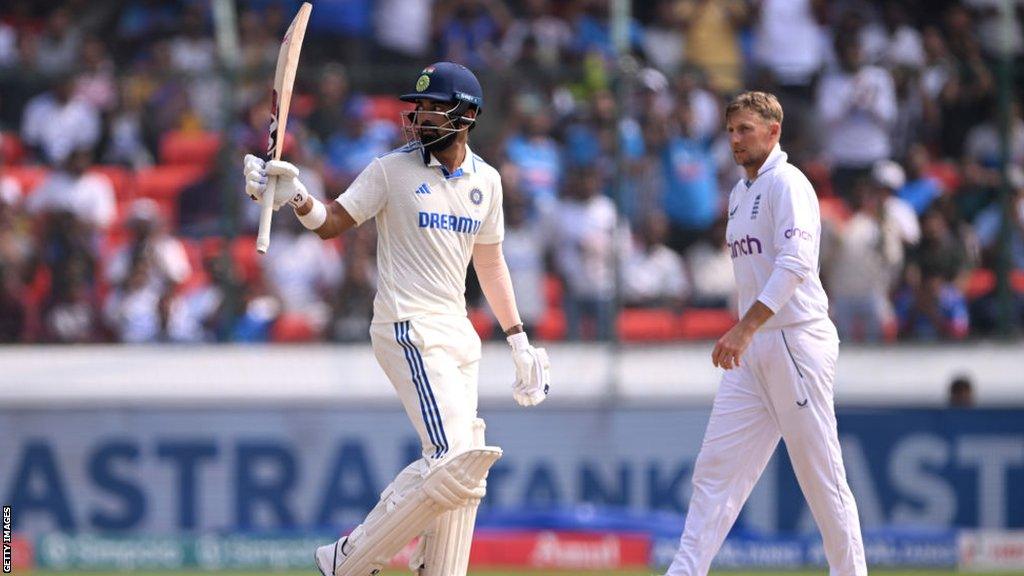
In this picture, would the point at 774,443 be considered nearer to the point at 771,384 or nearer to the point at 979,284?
the point at 771,384

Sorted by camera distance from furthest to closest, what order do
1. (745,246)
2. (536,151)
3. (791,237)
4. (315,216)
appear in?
(536,151) < (745,246) < (791,237) < (315,216)

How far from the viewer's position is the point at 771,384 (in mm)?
7090

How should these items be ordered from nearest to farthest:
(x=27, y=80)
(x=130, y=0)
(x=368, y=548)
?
(x=368, y=548)
(x=27, y=80)
(x=130, y=0)

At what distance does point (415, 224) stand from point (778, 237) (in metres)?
1.53

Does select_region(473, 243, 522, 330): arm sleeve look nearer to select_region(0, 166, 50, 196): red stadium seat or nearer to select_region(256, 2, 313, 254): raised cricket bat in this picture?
select_region(256, 2, 313, 254): raised cricket bat

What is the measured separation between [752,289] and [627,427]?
4548 millimetres

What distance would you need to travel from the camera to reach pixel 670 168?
11984 mm

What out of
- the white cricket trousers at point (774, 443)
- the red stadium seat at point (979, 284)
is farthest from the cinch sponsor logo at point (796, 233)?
the red stadium seat at point (979, 284)

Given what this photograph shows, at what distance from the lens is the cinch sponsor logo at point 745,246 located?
7105 mm

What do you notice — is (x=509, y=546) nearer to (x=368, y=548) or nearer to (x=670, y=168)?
(x=670, y=168)

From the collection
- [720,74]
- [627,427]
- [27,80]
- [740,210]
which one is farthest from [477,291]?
[740,210]

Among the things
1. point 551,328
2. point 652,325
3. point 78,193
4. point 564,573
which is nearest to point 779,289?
point 564,573

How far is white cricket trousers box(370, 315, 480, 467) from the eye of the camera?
6.88 meters

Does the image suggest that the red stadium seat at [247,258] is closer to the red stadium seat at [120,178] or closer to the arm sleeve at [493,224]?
the red stadium seat at [120,178]
